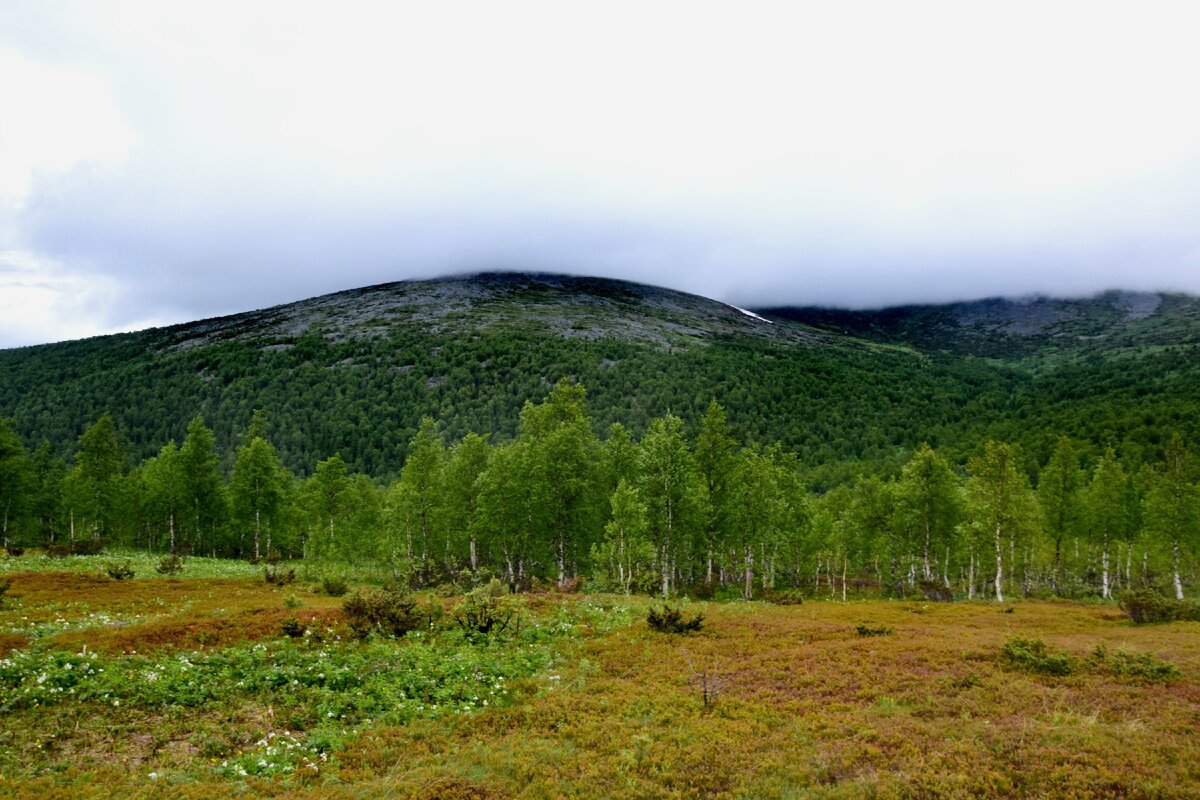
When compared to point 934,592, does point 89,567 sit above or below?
above

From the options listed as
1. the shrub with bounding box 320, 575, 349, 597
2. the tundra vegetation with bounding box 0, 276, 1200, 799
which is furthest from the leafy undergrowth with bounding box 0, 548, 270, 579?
the shrub with bounding box 320, 575, 349, 597

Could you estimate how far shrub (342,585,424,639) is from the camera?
23875 mm

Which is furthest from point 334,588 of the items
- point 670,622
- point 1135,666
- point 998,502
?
point 998,502

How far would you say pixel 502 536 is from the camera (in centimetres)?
5234

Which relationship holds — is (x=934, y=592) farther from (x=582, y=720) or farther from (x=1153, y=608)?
(x=582, y=720)

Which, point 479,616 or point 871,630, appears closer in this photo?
point 479,616

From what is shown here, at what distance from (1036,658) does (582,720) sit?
17.8m

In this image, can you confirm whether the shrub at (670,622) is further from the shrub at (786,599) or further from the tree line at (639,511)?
the shrub at (786,599)

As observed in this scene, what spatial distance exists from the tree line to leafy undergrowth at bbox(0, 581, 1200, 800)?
76.0 ft

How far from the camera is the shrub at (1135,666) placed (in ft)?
63.5

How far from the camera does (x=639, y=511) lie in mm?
44938

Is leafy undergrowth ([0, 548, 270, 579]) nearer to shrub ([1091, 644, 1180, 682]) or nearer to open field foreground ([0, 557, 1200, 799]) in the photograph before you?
open field foreground ([0, 557, 1200, 799])

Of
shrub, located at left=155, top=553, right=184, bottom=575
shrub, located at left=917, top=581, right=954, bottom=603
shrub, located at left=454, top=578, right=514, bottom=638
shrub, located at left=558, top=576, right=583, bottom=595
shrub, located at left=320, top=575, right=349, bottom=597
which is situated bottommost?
shrub, located at left=917, top=581, right=954, bottom=603

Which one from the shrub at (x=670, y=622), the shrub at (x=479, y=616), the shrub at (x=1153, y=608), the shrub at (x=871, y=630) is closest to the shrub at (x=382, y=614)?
the shrub at (x=479, y=616)
